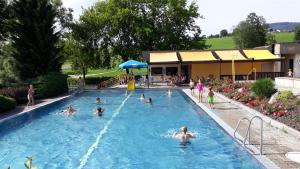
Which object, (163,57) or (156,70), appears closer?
(163,57)

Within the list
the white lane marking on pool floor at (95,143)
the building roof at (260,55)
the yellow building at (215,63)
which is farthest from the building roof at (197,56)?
the white lane marking on pool floor at (95,143)

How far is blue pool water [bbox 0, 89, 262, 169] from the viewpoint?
1296cm

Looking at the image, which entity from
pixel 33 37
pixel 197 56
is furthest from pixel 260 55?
pixel 33 37

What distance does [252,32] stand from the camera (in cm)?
9638

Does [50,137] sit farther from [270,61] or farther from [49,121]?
[270,61]

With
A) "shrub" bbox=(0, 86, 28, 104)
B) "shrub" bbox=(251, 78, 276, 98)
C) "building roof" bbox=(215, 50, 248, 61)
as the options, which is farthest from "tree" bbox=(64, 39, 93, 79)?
"shrub" bbox=(251, 78, 276, 98)

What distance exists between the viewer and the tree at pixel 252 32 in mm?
95500

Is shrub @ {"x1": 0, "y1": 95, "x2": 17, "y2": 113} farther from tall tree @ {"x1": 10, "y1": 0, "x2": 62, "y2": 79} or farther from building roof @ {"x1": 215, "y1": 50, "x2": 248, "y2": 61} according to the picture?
building roof @ {"x1": 215, "y1": 50, "x2": 248, "y2": 61}

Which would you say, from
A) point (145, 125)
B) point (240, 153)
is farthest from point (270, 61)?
point (240, 153)

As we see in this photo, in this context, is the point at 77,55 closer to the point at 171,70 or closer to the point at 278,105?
the point at 171,70

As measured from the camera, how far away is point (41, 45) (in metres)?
35.5

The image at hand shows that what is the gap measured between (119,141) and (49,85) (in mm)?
16429

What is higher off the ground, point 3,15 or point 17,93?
point 3,15

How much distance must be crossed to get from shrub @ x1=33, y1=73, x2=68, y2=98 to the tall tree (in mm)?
2633
